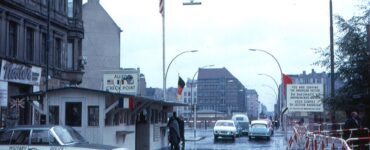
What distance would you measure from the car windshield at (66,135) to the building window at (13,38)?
54.2ft

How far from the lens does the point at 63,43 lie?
127 feet

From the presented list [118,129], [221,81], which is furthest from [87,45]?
[221,81]

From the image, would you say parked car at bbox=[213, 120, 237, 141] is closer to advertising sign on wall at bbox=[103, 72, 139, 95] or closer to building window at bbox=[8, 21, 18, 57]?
advertising sign on wall at bbox=[103, 72, 139, 95]

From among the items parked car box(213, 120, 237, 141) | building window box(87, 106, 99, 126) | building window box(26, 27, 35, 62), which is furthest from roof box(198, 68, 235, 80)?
building window box(87, 106, 99, 126)

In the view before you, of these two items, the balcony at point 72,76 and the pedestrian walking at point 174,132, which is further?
the balcony at point 72,76

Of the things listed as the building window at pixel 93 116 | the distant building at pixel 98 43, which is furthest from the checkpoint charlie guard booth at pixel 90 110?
the distant building at pixel 98 43

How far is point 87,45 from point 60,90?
4441cm

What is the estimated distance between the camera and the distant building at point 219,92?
164750 millimetres

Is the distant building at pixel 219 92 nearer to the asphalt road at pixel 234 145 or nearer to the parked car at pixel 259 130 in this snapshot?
the parked car at pixel 259 130

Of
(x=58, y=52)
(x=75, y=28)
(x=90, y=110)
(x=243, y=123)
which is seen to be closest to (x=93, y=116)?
(x=90, y=110)

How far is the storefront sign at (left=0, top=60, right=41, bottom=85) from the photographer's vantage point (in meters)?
28.6

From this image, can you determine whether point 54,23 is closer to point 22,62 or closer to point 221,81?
point 22,62

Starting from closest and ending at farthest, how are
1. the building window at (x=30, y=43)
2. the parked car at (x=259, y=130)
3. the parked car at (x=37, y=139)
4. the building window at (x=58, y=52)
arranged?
the parked car at (x=37, y=139) → the building window at (x=30, y=43) → the building window at (x=58, y=52) → the parked car at (x=259, y=130)

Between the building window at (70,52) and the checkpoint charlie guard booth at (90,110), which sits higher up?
the building window at (70,52)
